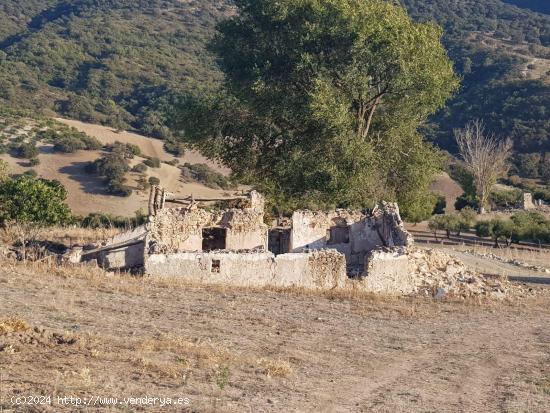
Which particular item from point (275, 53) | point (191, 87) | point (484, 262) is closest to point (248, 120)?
point (275, 53)

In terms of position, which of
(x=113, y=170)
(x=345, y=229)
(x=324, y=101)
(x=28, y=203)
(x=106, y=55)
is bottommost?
(x=345, y=229)

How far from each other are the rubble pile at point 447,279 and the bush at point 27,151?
138 ft

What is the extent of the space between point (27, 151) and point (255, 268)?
42.9 meters

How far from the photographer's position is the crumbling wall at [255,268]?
16.7 metres

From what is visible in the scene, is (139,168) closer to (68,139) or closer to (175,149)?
(68,139)

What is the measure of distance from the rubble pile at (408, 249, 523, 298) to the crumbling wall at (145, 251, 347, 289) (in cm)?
233

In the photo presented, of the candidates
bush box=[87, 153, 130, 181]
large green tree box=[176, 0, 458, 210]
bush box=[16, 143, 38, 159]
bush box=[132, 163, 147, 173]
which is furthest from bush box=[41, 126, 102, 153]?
large green tree box=[176, 0, 458, 210]

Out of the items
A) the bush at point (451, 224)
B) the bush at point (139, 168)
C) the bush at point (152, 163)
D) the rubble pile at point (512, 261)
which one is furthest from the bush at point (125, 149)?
the rubble pile at point (512, 261)

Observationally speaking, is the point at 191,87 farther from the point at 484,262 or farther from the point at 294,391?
the point at 294,391

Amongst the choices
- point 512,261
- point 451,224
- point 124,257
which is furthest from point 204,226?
point 451,224

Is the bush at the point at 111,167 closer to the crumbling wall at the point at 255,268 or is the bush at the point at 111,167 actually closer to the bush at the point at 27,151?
the bush at the point at 27,151

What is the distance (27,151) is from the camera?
55938mm

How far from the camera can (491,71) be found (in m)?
87.4

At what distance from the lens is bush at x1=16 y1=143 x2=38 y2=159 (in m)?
56.0
